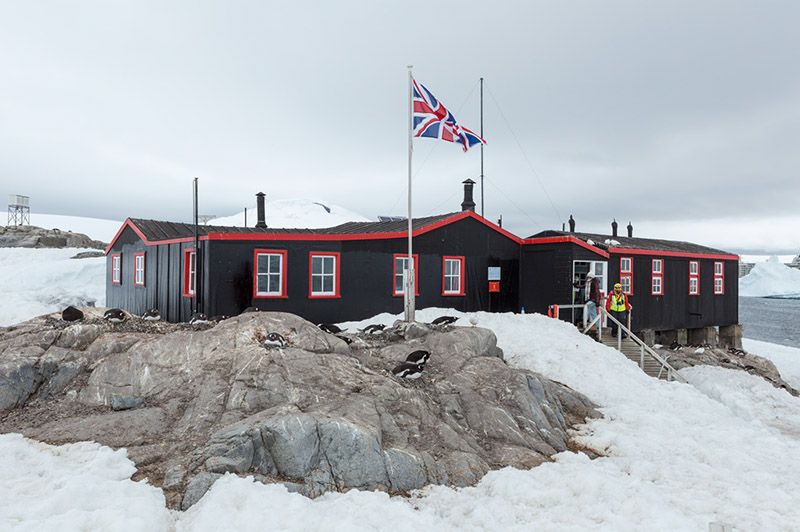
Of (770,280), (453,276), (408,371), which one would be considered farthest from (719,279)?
(770,280)

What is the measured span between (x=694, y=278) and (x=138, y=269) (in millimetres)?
29451

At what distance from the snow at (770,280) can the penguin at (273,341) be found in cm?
12615

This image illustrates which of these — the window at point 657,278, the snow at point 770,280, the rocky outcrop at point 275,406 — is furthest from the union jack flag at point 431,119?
the snow at point 770,280

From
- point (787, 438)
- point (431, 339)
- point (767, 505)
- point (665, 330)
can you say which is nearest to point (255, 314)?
point (431, 339)

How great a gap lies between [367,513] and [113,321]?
9.06 m

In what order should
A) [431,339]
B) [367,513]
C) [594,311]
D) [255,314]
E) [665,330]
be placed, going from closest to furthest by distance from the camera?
Result: [367,513] < [255,314] < [431,339] < [594,311] < [665,330]

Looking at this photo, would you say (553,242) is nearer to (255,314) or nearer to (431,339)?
(431,339)

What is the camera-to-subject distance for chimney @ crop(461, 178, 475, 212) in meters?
21.8

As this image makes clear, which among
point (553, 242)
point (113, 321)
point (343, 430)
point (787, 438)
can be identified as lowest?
point (787, 438)

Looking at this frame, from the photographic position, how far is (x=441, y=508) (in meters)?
6.86

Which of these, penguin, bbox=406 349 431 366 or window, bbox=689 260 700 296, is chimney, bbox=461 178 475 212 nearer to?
penguin, bbox=406 349 431 366

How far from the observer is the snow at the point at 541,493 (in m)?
6.01

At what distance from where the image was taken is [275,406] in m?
8.39

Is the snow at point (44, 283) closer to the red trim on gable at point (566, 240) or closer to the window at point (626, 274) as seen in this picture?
the red trim on gable at point (566, 240)
